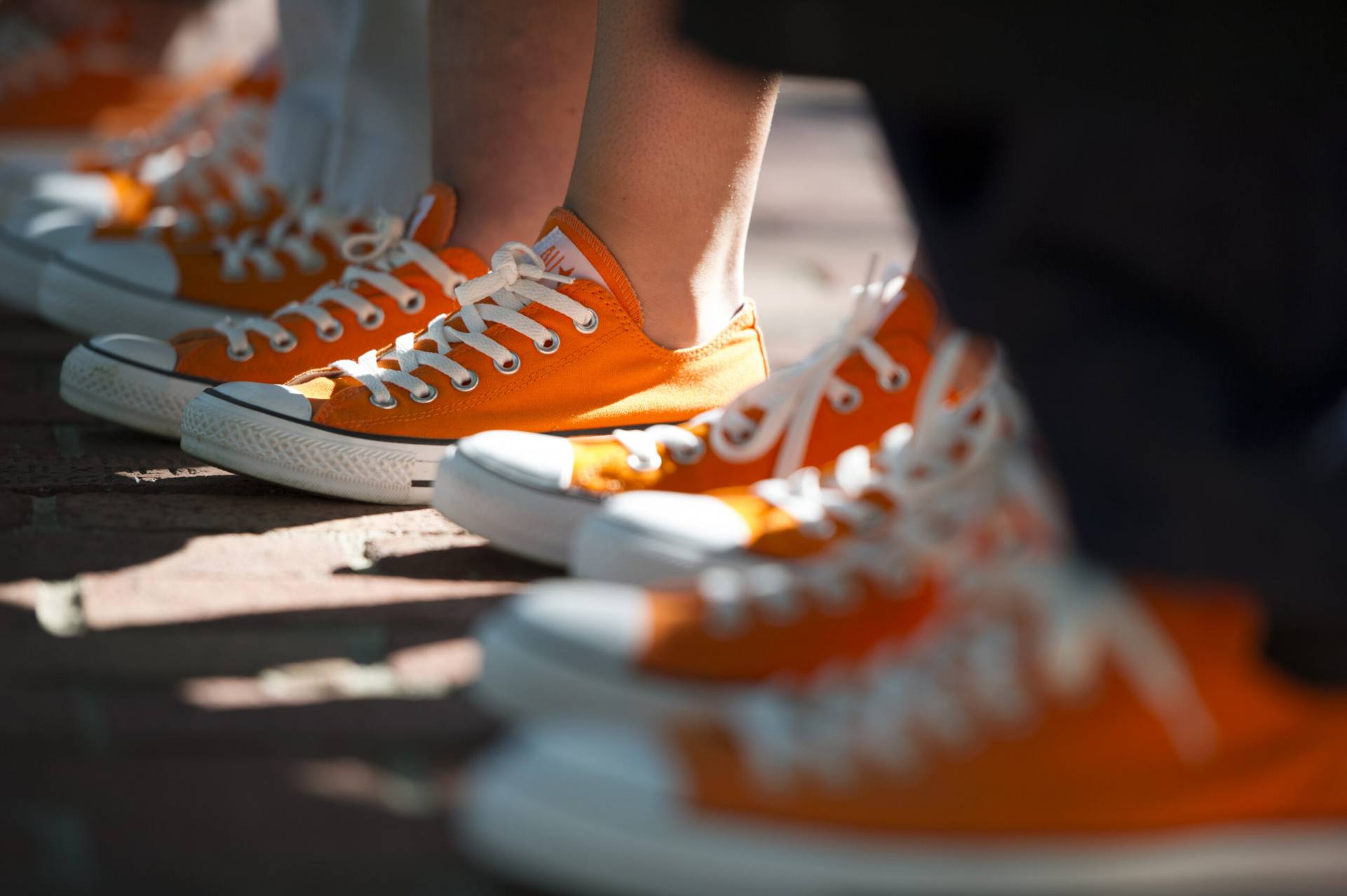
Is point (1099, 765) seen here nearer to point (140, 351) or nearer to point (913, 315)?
point (913, 315)

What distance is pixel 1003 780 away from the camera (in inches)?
28.7

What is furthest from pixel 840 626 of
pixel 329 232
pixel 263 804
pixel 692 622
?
pixel 329 232

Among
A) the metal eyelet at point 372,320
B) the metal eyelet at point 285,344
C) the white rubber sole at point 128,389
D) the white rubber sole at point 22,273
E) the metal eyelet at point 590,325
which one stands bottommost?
the white rubber sole at point 22,273

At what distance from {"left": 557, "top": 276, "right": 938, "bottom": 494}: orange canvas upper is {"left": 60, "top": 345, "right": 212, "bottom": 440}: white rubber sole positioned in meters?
0.58

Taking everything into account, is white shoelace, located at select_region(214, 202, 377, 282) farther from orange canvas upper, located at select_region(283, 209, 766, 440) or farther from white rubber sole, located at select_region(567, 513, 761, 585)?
white rubber sole, located at select_region(567, 513, 761, 585)

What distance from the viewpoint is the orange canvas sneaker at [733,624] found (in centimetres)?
84

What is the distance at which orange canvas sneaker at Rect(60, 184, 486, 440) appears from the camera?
1593 millimetres

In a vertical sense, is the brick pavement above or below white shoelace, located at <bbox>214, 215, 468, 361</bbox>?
below

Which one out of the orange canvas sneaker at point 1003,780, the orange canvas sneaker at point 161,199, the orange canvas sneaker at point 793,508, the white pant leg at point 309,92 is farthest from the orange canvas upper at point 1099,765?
the white pant leg at point 309,92

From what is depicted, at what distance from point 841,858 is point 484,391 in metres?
0.82

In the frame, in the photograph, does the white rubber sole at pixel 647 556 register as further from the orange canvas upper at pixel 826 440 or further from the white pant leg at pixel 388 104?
the white pant leg at pixel 388 104

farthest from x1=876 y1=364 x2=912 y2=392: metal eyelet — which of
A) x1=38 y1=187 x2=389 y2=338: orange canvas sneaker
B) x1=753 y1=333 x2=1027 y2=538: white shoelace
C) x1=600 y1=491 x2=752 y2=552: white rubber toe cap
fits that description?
x1=38 y1=187 x2=389 y2=338: orange canvas sneaker

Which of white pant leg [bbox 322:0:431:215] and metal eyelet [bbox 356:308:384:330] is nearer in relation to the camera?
metal eyelet [bbox 356:308:384:330]

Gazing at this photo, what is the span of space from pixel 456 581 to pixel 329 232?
3.17 ft
